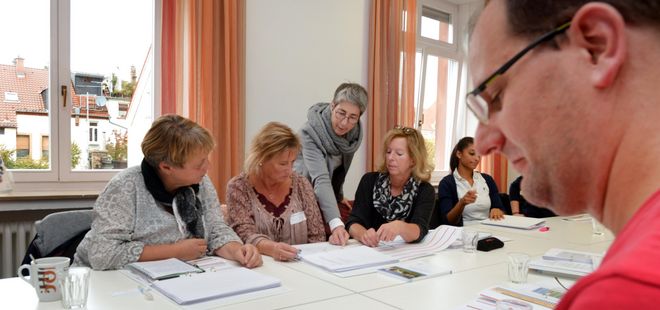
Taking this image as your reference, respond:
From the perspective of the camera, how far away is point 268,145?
7.72 ft

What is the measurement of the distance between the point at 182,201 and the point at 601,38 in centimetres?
173

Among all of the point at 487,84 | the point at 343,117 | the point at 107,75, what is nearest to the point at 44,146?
the point at 107,75

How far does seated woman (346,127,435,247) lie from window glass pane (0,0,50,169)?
2094 mm

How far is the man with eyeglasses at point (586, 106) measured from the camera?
1.38 ft

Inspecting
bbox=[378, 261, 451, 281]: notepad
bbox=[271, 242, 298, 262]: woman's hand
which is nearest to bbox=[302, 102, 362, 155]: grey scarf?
bbox=[271, 242, 298, 262]: woman's hand

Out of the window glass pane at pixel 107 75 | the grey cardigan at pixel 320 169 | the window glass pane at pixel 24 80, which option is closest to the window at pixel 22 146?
the window glass pane at pixel 24 80

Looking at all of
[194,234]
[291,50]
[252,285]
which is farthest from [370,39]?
[252,285]

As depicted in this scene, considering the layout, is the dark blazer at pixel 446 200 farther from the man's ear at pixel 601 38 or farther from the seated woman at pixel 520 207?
the man's ear at pixel 601 38

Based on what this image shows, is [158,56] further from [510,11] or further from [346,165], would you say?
[510,11]

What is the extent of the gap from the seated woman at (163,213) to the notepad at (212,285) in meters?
0.22

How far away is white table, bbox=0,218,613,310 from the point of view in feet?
4.41

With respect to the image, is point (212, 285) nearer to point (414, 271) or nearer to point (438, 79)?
point (414, 271)

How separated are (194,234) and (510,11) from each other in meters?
1.72

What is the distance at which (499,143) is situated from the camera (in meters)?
0.62
